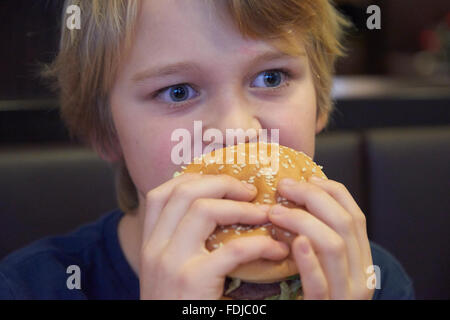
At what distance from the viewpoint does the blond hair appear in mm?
1086

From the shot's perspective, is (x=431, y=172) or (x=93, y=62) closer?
(x=93, y=62)

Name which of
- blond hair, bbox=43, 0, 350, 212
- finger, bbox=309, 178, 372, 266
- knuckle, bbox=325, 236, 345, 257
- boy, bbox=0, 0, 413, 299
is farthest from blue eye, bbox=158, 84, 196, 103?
knuckle, bbox=325, 236, 345, 257

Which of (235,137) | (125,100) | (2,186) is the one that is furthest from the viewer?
(2,186)

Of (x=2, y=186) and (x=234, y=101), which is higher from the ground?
(x=234, y=101)

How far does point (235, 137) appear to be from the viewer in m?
1.02

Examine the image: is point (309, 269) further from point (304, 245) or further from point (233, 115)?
point (233, 115)

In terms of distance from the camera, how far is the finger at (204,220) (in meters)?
0.80

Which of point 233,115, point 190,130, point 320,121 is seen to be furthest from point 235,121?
point 320,121

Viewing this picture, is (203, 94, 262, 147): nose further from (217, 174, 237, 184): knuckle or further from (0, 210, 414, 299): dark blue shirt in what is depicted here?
(0, 210, 414, 299): dark blue shirt

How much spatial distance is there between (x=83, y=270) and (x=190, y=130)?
563 mm

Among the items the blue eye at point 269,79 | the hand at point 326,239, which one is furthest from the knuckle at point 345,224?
the blue eye at point 269,79

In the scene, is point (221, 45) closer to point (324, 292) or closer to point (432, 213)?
point (324, 292)

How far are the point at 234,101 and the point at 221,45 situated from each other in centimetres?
12
